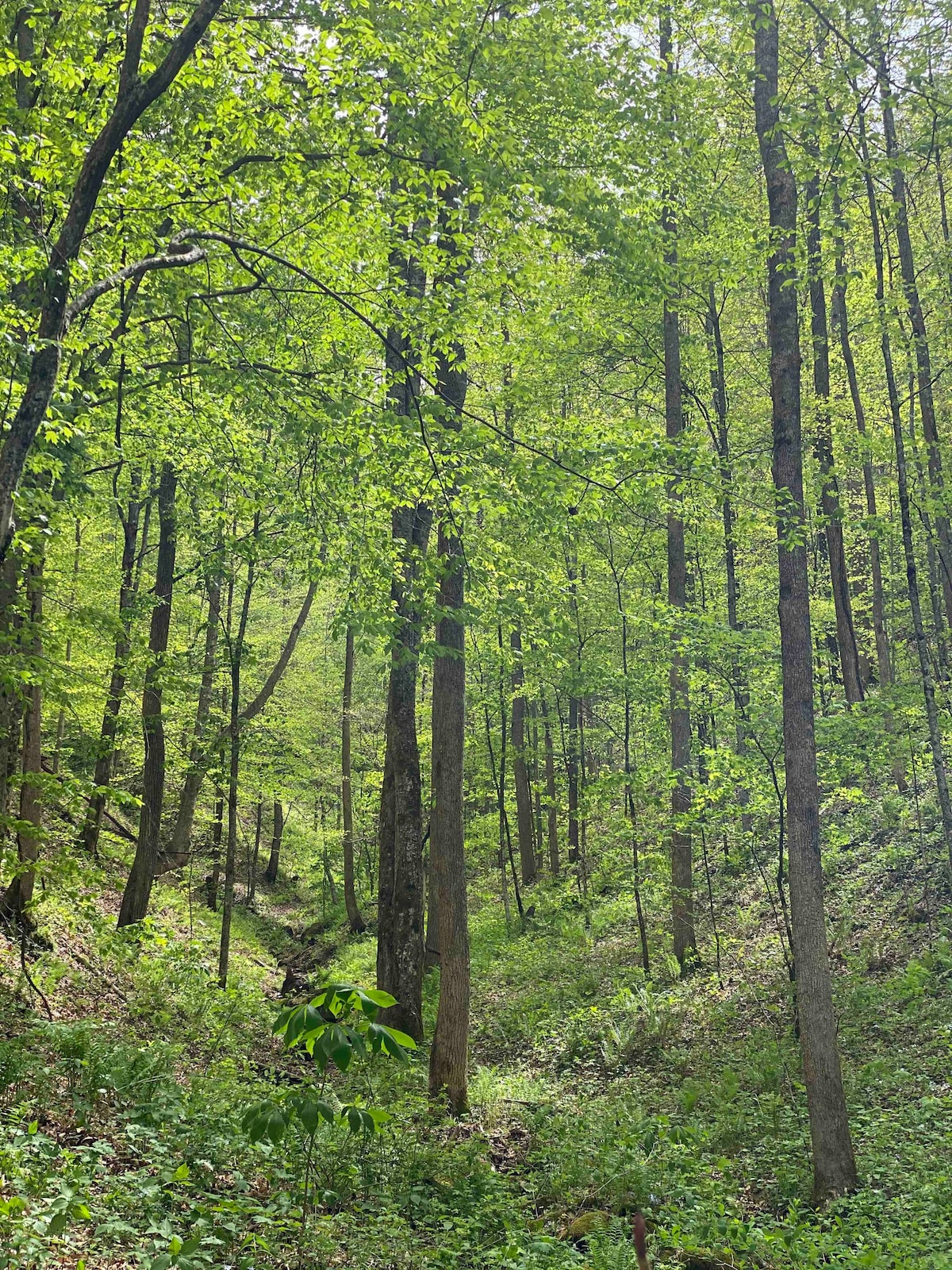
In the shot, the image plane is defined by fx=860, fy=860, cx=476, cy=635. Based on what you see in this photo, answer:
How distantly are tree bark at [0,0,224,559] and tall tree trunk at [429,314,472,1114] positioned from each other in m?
3.96

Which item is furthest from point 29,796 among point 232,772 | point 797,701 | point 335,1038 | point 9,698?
point 797,701

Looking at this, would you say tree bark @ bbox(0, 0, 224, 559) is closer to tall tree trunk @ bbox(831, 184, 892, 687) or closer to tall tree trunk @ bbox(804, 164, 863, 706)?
tall tree trunk @ bbox(831, 184, 892, 687)

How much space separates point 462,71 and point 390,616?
507 centimetres

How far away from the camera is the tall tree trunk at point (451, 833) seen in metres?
9.14

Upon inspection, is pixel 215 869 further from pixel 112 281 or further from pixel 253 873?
pixel 112 281

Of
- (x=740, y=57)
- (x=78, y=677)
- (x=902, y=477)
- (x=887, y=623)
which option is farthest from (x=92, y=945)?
(x=887, y=623)

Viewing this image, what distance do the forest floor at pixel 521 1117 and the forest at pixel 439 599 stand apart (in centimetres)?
5

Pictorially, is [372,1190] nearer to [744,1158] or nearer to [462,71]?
[744,1158]

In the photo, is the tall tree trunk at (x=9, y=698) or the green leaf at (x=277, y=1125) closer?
the green leaf at (x=277, y=1125)

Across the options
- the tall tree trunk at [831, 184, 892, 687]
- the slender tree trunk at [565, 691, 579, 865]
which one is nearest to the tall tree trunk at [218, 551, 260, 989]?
the slender tree trunk at [565, 691, 579, 865]

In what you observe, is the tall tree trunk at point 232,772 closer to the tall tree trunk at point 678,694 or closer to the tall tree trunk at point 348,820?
the tall tree trunk at point 678,694

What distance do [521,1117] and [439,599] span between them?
566 cm

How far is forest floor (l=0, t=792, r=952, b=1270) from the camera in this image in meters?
5.19

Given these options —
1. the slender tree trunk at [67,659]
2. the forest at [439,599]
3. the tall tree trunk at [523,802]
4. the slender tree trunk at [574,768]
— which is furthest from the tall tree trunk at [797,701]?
the tall tree trunk at [523,802]
